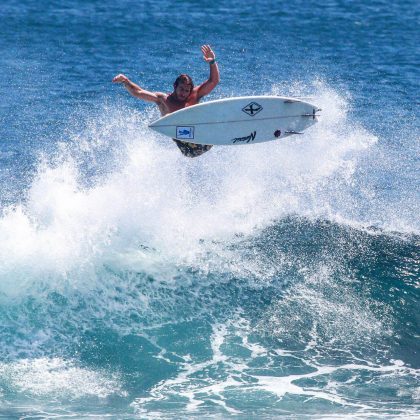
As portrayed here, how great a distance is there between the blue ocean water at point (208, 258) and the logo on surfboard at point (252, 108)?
9.78 ft

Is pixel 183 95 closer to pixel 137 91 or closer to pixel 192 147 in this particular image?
pixel 137 91

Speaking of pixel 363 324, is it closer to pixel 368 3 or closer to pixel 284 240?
pixel 284 240

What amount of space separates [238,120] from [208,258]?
2961 mm

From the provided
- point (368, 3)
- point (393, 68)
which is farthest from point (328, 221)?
point (368, 3)

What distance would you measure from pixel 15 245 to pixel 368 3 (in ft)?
80.4

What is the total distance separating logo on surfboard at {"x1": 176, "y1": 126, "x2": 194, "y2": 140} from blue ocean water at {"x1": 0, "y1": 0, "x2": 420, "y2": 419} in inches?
89.6

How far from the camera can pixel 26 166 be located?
2259cm

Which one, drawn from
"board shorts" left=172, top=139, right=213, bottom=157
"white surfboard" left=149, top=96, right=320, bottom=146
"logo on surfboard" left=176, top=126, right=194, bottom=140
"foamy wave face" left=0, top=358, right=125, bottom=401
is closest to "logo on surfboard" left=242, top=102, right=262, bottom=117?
"white surfboard" left=149, top=96, right=320, bottom=146

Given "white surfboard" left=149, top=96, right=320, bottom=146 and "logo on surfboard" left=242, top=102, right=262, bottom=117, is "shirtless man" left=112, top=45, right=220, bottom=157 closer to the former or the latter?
"white surfboard" left=149, top=96, right=320, bottom=146

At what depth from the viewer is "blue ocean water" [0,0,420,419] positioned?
14117 mm

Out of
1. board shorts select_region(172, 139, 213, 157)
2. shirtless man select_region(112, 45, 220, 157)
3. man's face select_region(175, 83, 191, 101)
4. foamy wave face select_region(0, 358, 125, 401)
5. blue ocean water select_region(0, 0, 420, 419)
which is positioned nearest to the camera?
foamy wave face select_region(0, 358, 125, 401)

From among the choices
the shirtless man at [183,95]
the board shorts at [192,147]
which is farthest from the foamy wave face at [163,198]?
the shirtless man at [183,95]

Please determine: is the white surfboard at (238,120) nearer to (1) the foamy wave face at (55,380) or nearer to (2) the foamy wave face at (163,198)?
(2) the foamy wave face at (163,198)

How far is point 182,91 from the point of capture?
16.5 metres
